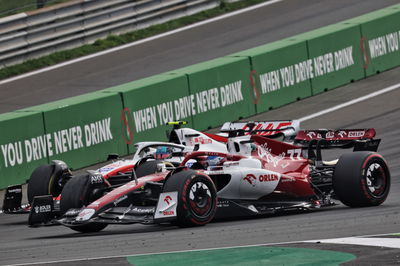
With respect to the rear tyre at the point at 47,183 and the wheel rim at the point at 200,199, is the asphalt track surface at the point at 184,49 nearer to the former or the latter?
the rear tyre at the point at 47,183

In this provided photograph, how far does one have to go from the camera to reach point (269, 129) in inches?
695

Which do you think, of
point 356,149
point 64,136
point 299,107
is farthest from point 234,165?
point 299,107

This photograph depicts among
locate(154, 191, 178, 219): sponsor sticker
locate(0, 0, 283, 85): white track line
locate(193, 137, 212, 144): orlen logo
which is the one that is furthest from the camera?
locate(0, 0, 283, 85): white track line

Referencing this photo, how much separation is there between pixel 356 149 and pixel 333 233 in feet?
13.4

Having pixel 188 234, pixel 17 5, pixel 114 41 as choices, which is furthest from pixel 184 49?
pixel 188 234

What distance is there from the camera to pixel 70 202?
15.4m

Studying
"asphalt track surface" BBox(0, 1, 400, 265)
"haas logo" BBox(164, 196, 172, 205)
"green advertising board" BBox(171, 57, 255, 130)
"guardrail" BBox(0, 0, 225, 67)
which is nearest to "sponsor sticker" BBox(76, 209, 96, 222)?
"asphalt track surface" BBox(0, 1, 400, 265)

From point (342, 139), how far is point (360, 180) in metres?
1.42

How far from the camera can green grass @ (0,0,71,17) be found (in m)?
35.0

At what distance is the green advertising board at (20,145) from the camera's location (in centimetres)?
2161

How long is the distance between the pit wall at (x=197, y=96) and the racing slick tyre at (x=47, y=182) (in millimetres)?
3488

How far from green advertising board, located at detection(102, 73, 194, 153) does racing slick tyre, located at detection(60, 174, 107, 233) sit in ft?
29.1

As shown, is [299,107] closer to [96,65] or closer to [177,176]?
[96,65]

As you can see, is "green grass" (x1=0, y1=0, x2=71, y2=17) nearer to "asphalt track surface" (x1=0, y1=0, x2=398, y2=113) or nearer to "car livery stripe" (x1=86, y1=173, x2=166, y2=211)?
"asphalt track surface" (x1=0, y1=0, x2=398, y2=113)
